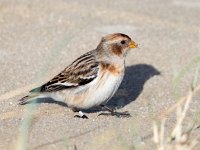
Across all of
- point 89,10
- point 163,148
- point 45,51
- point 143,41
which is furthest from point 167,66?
point 163,148

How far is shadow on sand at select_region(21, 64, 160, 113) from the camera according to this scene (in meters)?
7.60

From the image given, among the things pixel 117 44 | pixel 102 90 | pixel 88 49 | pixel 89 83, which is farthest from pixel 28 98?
pixel 88 49

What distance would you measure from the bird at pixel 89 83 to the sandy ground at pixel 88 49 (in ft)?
0.40

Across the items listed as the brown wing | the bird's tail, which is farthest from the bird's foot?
the bird's tail

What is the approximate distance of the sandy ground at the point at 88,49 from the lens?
20.4 feet

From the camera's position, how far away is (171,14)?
10547 millimetres

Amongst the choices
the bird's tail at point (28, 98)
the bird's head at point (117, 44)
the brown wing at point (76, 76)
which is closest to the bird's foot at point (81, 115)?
the brown wing at point (76, 76)

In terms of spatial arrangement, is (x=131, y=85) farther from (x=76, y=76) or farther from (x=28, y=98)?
(x=28, y=98)

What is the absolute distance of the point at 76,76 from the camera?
7.20 m

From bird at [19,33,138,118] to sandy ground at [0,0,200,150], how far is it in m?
0.12

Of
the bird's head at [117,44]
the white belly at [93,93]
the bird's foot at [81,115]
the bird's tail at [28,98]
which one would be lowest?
the bird's foot at [81,115]

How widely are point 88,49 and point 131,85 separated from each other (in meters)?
1.16

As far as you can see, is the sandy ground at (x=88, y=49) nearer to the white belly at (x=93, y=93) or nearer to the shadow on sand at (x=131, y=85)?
the shadow on sand at (x=131, y=85)

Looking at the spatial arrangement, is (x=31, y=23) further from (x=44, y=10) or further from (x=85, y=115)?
(x=85, y=115)
